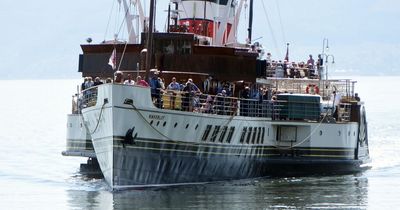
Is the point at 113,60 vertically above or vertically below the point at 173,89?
above

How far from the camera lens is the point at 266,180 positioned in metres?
48.6

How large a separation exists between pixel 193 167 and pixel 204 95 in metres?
2.52

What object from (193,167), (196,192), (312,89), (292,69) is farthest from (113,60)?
(292,69)

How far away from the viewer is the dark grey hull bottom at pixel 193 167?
4159 cm

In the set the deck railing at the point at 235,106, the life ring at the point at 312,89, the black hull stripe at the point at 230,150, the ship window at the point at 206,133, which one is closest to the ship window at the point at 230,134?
the black hull stripe at the point at 230,150

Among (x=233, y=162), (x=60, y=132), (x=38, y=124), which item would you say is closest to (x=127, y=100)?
(x=233, y=162)

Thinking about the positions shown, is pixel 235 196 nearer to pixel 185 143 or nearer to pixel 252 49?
pixel 185 143

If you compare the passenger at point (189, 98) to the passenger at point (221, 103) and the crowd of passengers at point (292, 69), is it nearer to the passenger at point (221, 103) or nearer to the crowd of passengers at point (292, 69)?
the passenger at point (221, 103)

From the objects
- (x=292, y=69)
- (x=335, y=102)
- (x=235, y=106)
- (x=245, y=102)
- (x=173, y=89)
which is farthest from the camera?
(x=292, y=69)

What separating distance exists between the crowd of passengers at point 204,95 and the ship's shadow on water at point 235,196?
108 inches

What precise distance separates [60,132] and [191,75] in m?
49.3

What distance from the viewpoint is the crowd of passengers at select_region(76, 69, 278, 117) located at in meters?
42.1

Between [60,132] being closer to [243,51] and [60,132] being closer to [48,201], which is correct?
[243,51]

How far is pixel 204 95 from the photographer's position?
1725 inches
